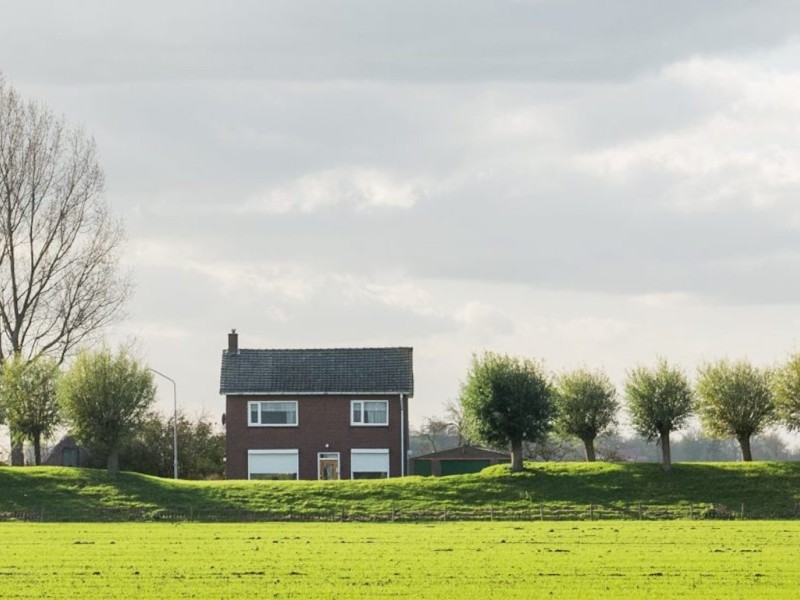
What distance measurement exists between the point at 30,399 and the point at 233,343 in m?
16.4

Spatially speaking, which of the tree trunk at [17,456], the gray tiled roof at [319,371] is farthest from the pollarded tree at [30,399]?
the gray tiled roof at [319,371]

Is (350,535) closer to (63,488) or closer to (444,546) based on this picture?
(444,546)

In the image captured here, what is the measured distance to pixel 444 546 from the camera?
4244 cm

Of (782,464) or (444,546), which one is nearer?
(444,546)

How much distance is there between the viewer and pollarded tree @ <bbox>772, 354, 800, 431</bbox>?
256ft

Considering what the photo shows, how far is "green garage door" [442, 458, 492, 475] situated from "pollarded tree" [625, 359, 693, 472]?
2128 cm

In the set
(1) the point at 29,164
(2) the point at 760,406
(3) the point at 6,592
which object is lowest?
(3) the point at 6,592

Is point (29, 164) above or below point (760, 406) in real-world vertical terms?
above

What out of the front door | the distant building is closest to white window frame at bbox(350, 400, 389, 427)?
the front door

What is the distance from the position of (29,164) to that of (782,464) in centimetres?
4746

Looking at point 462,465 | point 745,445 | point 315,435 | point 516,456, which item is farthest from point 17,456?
point 745,445

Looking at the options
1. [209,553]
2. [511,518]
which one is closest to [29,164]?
[511,518]

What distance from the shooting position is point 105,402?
78250mm

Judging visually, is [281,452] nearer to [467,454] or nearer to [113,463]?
[467,454]
